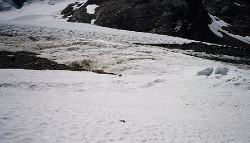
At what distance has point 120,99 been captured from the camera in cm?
1543

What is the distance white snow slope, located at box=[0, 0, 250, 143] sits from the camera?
8430mm

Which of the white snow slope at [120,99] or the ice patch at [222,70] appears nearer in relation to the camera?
the white snow slope at [120,99]

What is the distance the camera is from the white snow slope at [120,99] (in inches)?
332

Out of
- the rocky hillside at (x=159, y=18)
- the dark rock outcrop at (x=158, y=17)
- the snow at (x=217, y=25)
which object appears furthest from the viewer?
the snow at (x=217, y=25)

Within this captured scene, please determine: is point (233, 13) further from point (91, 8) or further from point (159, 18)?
point (91, 8)

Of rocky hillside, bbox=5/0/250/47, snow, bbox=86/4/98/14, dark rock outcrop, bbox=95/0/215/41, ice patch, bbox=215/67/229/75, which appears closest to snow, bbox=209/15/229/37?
rocky hillside, bbox=5/0/250/47

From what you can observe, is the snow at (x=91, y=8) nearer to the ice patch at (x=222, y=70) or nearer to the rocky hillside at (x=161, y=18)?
the rocky hillside at (x=161, y=18)

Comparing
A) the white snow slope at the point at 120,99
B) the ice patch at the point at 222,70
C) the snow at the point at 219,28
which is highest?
the snow at the point at 219,28

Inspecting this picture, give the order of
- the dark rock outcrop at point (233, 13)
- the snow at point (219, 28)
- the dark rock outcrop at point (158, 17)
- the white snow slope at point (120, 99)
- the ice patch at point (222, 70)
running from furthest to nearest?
1. the dark rock outcrop at point (233, 13)
2. the snow at point (219, 28)
3. the dark rock outcrop at point (158, 17)
4. the ice patch at point (222, 70)
5. the white snow slope at point (120, 99)

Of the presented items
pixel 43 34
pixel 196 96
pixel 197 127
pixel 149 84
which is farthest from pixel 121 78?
pixel 43 34

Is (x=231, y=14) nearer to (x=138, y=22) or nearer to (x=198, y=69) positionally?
(x=138, y=22)

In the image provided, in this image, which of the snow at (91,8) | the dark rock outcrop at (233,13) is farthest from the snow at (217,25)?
the snow at (91,8)

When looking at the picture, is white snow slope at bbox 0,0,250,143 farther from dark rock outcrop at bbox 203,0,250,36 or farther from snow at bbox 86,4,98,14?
dark rock outcrop at bbox 203,0,250,36

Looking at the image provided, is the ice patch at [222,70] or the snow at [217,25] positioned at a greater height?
the snow at [217,25]
